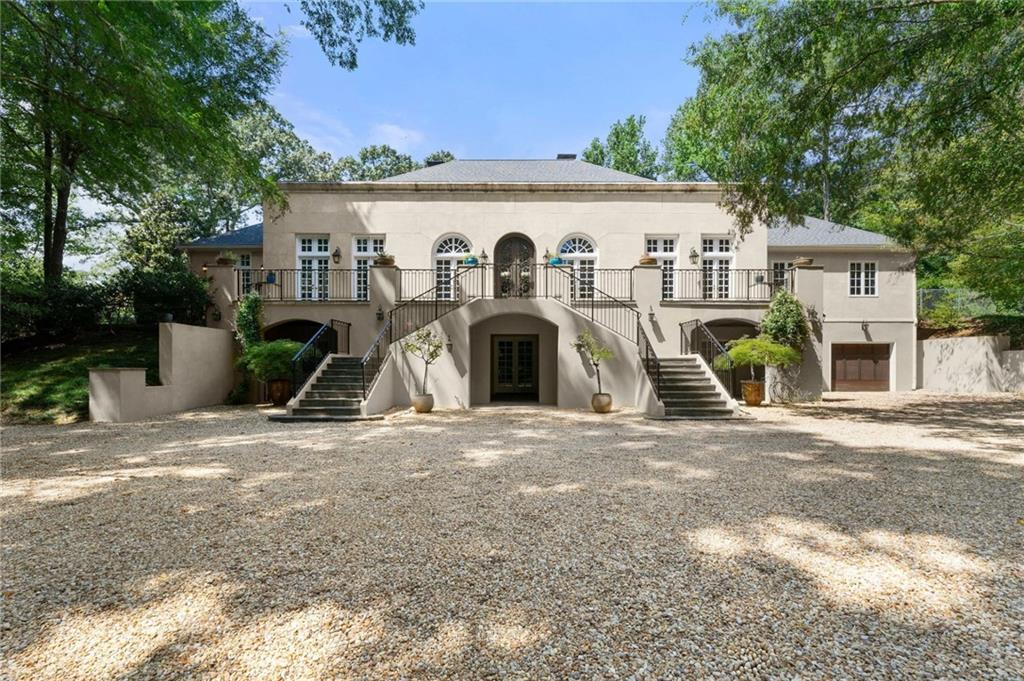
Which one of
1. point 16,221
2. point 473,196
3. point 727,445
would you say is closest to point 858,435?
point 727,445

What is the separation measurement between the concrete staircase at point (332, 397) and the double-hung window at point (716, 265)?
11.3m

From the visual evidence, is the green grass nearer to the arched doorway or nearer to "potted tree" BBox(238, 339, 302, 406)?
"potted tree" BBox(238, 339, 302, 406)

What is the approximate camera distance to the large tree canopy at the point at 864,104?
7.91 metres

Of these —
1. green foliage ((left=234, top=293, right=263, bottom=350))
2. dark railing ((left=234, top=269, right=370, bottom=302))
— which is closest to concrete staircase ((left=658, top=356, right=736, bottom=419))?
dark railing ((left=234, top=269, right=370, bottom=302))

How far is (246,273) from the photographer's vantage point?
623 inches

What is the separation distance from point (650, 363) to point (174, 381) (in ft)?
38.0

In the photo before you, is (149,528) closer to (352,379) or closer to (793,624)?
(793,624)

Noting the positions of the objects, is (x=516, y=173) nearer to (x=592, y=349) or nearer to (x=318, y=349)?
(x=592, y=349)

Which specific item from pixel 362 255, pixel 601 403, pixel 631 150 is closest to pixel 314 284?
pixel 362 255

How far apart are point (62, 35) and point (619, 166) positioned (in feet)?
93.5

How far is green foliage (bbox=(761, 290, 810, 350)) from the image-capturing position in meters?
12.6

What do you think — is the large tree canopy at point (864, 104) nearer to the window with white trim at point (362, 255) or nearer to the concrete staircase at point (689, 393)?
the concrete staircase at point (689, 393)

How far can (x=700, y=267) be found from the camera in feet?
50.9

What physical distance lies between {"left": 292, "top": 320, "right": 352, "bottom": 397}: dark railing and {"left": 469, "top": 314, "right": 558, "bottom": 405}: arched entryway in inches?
153
